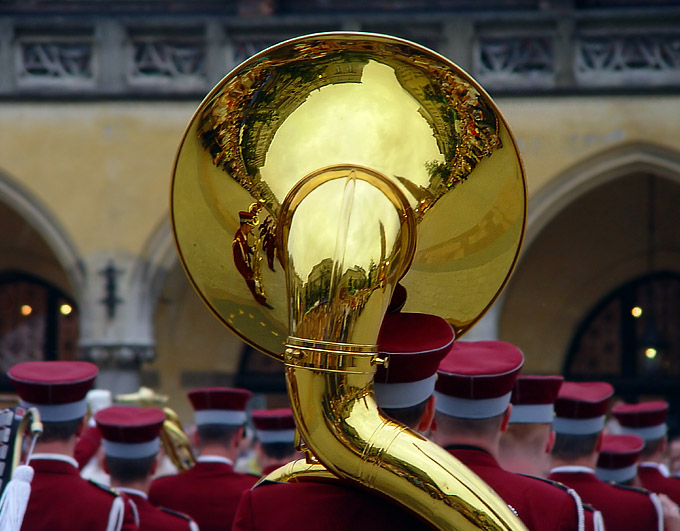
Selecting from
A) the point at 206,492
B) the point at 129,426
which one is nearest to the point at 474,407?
the point at 129,426

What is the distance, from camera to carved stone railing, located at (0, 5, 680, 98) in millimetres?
10023

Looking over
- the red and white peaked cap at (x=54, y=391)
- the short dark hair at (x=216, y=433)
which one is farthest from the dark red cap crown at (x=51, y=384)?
the short dark hair at (x=216, y=433)

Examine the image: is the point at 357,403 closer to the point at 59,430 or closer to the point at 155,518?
the point at 59,430

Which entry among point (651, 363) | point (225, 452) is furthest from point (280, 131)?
point (651, 363)

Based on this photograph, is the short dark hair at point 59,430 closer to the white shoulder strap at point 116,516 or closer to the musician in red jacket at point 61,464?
the musician in red jacket at point 61,464

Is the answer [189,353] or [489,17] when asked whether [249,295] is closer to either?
[489,17]

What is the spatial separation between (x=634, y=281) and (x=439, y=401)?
31.1 feet

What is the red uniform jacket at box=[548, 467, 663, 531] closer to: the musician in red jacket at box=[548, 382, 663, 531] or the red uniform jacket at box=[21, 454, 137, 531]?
the musician in red jacket at box=[548, 382, 663, 531]

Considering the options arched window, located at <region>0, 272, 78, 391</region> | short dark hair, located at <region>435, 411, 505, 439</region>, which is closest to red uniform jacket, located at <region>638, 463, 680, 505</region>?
short dark hair, located at <region>435, 411, 505, 439</region>

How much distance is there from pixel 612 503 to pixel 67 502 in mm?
1779

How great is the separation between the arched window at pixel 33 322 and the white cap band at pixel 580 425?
9.10 metres

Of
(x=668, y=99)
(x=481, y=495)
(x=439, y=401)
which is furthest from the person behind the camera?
(x=668, y=99)

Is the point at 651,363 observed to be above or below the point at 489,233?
below

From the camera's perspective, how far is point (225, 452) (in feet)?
16.3
